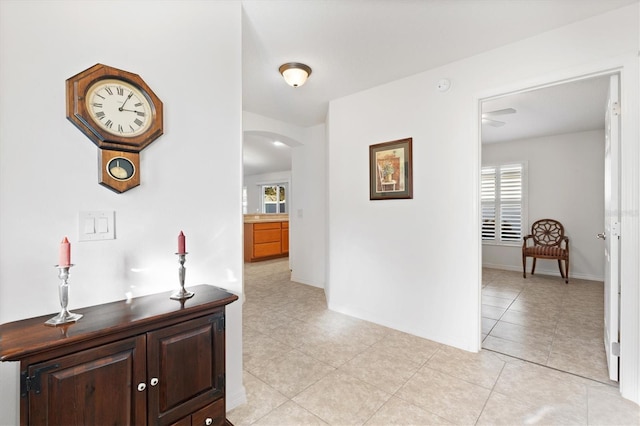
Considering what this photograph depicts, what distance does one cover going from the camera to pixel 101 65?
133cm

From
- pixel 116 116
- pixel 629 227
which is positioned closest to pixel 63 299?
pixel 116 116

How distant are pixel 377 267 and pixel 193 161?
86.0 inches

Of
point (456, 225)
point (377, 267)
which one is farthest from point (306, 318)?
point (456, 225)

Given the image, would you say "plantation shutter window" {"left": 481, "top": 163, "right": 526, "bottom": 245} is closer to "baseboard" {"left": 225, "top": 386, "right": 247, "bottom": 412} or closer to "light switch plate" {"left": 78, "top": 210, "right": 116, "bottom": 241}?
"baseboard" {"left": 225, "top": 386, "right": 247, "bottom": 412}

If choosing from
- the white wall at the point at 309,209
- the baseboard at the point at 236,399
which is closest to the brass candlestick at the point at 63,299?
the baseboard at the point at 236,399

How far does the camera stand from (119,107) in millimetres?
1376

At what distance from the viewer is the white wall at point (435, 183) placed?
1.97m

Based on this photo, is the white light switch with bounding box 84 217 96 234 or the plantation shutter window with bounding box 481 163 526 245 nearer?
the white light switch with bounding box 84 217 96 234

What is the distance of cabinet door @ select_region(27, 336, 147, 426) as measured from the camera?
0.96 meters

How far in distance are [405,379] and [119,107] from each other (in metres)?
2.39

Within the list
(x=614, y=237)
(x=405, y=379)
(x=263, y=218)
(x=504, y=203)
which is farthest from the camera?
(x=263, y=218)

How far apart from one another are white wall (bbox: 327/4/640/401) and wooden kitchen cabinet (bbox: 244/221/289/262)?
3425mm

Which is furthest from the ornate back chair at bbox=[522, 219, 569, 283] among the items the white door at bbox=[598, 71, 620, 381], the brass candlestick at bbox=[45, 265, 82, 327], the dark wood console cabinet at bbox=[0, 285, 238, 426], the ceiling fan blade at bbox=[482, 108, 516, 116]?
the brass candlestick at bbox=[45, 265, 82, 327]

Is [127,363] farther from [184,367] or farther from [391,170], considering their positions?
[391,170]
